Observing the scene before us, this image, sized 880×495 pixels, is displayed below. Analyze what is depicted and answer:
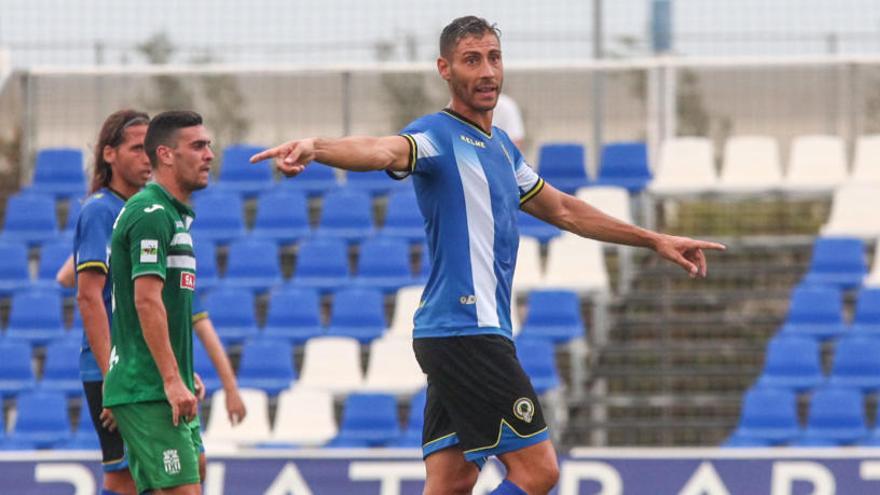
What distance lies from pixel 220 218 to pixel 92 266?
23.9 feet

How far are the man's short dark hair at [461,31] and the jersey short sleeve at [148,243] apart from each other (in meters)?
1.14

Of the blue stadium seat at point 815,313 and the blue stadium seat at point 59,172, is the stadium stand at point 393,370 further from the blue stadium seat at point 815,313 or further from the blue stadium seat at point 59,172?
the blue stadium seat at point 59,172

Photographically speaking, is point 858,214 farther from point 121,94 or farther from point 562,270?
point 121,94

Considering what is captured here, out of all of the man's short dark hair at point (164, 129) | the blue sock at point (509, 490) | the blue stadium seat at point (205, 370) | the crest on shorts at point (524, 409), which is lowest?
the blue stadium seat at point (205, 370)

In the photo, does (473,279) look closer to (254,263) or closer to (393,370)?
(393,370)

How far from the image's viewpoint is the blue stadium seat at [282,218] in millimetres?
13914

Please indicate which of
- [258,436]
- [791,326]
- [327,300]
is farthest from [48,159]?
[791,326]

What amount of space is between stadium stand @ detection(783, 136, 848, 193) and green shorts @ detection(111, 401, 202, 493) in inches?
337

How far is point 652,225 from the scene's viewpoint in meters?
13.9

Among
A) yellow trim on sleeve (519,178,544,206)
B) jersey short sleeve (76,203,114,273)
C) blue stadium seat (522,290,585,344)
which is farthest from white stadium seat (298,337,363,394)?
yellow trim on sleeve (519,178,544,206)

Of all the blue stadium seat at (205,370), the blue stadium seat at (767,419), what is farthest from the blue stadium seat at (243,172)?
the blue stadium seat at (767,419)

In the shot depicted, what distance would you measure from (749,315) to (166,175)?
7818 mm

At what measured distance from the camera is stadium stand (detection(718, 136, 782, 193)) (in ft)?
45.7

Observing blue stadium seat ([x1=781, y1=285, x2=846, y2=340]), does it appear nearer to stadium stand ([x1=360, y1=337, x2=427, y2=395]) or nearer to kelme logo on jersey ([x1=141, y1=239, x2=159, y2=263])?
stadium stand ([x1=360, y1=337, x2=427, y2=395])
